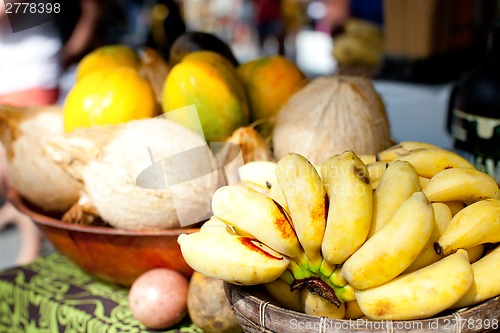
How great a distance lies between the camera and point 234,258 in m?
0.69

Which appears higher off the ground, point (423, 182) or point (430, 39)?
point (423, 182)

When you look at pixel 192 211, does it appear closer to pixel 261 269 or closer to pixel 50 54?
pixel 261 269

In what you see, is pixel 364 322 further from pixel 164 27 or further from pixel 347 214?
pixel 164 27

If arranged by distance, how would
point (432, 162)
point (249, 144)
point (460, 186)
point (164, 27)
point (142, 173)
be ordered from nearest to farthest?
1. point (460, 186)
2. point (432, 162)
3. point (142, 173)
4. point (249, 144)
5. point (164, 27)

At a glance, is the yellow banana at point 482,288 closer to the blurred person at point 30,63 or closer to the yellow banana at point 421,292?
the yellow banana at point 421,292

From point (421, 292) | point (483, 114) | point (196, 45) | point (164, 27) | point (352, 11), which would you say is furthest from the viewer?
point (352, 11)

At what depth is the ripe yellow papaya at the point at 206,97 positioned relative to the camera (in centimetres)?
113

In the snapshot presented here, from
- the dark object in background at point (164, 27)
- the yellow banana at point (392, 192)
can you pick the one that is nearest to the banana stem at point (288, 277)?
the yellow banana at point (392, 192)

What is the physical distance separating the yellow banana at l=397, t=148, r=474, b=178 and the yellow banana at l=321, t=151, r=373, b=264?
20 cm

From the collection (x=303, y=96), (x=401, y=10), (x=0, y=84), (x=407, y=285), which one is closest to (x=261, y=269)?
(x=407, y=285)

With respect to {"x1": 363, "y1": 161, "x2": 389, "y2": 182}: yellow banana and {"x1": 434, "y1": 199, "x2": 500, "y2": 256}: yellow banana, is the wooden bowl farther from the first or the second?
{"x1": 434, "y1": 199, "x2": 500, "y2": 256}: yellow banana

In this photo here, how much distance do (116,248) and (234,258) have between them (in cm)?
42

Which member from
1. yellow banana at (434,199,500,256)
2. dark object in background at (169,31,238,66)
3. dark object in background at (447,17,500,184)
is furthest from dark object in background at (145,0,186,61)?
yellow banana at (434,199,500,256)

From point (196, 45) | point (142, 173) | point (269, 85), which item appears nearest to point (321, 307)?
point (142, 173)
